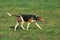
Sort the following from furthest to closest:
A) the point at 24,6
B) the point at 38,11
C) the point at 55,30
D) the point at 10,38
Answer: the point at 24,6 < the point at 38,11 < the point at 55,30 < the point at 10,38

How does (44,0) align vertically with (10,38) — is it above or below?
below

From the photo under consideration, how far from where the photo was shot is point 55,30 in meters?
14.4

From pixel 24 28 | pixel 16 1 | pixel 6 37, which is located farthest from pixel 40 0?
pixel 6 37

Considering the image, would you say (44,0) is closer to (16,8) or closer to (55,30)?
(16,8)

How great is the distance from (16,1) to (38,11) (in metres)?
5.42

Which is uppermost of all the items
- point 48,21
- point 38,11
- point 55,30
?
point 55,30

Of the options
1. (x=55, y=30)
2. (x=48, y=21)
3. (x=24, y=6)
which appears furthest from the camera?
(x=24, y=6)

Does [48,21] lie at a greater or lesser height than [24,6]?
greater

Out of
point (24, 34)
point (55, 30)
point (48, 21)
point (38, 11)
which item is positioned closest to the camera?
point (24, 34)

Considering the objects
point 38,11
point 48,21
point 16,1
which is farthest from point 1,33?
point 16,1

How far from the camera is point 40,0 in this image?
28062 millimetres

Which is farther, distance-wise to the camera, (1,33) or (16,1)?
(16,1)

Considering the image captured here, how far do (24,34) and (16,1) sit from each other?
13674 mm

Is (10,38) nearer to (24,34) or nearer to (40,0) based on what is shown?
(24,34)
